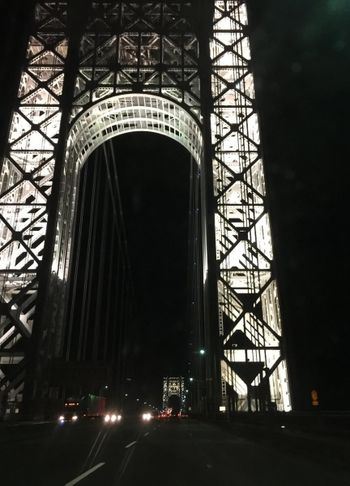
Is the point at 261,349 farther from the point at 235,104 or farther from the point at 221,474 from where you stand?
the point at 221,474

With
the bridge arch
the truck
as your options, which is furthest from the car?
the bridge arch

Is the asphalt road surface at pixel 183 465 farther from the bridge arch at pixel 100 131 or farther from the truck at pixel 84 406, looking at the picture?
the truck at pixel 84 406

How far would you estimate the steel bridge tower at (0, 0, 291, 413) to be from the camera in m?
33.3

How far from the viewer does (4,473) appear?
7594 mm

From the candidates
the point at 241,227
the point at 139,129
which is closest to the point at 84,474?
the point at 241,227

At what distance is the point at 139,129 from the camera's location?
46562 mm

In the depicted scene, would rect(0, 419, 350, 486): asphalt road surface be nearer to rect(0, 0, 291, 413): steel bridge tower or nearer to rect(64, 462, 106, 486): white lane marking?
rect(64, 462, 106, 486): white lane marking

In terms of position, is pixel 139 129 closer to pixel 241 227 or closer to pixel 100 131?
pixel 100 131

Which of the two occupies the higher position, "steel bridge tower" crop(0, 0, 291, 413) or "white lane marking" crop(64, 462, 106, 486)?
"steel bridge tower" crop(0, 0, 291, 413)

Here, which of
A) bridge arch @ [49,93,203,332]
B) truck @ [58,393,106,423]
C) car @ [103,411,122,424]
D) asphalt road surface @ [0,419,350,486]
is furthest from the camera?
truck @ [58,393,106,423]

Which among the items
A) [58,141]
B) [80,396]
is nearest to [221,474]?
[58,141]

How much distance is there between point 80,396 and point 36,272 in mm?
24509

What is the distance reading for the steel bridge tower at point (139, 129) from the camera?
3334 centimetres

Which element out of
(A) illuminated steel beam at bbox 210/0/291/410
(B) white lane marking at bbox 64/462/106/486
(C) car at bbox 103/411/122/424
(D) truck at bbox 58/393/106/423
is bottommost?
(B) white lane marking at bbox 64/462/106/486
